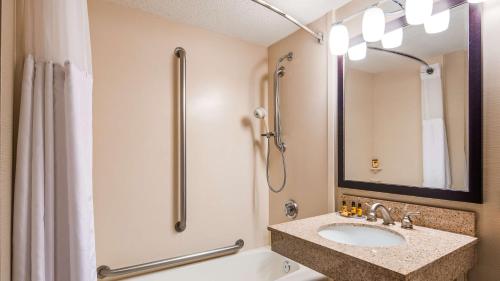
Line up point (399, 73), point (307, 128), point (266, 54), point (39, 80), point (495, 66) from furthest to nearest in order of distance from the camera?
point (266, 54), point (307, 128), point (399, 73), point (495, 66), point (39, 80)

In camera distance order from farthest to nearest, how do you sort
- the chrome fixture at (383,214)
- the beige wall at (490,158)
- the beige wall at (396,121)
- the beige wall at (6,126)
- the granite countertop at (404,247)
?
the chrome fixture at (383,214) → the beige wall at (396,121) → the beige wall at (490,158) → the granite countertop at (404,247) → the beige wall at (6,126)

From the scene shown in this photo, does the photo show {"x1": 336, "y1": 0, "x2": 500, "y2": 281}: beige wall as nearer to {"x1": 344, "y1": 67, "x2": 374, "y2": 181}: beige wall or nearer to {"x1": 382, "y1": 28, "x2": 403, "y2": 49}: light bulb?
{"x1": 382, "y1": 28, "x2": 403, "y2": 49}: light bulb

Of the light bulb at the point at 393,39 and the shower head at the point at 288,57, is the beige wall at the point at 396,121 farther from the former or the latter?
the shower head at the point at 288,57

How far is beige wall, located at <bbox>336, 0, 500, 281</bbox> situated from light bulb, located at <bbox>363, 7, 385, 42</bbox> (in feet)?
1.31

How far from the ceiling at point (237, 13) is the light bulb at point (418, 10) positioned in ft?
1.59

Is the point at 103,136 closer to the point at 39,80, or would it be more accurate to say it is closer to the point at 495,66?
the point at 39,80

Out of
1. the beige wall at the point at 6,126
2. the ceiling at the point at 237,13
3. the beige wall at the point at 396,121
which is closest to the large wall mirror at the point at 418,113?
the beige wall at the point at 396,121

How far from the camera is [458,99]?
116 cm

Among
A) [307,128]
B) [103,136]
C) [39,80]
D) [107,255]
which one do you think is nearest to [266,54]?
[307,128]

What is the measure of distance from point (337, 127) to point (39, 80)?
4.94 feet

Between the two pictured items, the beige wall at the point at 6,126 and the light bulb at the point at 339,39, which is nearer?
the beige wall at the point at 6,126

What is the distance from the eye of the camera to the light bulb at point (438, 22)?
1.20m

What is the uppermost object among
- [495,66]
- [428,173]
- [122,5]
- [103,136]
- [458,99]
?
[122,5]

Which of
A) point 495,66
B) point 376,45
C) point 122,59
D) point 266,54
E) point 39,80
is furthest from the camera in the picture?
point 266,54
